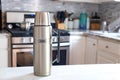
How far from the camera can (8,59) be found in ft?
9.82

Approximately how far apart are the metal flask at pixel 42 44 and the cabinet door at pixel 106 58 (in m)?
1.75

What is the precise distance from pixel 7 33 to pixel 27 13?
682 millimetres

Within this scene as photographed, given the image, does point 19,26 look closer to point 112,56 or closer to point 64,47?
point 64,47

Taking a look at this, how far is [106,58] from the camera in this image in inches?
112

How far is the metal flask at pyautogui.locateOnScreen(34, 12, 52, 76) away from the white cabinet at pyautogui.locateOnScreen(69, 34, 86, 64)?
7.42 feet

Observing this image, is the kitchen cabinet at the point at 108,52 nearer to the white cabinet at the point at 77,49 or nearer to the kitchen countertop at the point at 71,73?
the white cabinet at the point at 77,49

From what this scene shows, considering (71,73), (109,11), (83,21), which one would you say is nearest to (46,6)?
(83,21)

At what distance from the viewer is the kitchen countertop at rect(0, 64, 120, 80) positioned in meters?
1.04

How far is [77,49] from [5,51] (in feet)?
3.73

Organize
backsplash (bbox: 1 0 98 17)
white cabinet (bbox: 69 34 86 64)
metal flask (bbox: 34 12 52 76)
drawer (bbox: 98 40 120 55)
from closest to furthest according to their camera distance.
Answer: metal flask (bbox: 34 12 52 76)
drawer (bbox: 98 40 120 55)
white cabinet (bbox: 69 34 86 64)
backsplash (bbox: 1 0 98 17)

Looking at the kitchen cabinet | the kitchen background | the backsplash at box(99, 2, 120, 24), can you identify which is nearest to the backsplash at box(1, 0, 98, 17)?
the kitchen background

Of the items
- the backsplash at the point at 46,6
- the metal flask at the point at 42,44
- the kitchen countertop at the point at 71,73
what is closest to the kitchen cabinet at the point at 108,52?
the backsplash at the point at 46,6

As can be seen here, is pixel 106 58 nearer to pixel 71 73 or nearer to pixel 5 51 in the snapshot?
pixel 5 51

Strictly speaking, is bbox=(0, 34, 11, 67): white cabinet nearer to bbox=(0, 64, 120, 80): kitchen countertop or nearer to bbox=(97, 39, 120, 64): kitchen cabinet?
bbox=(97, 39, 120, 64): kitchen cabinet
